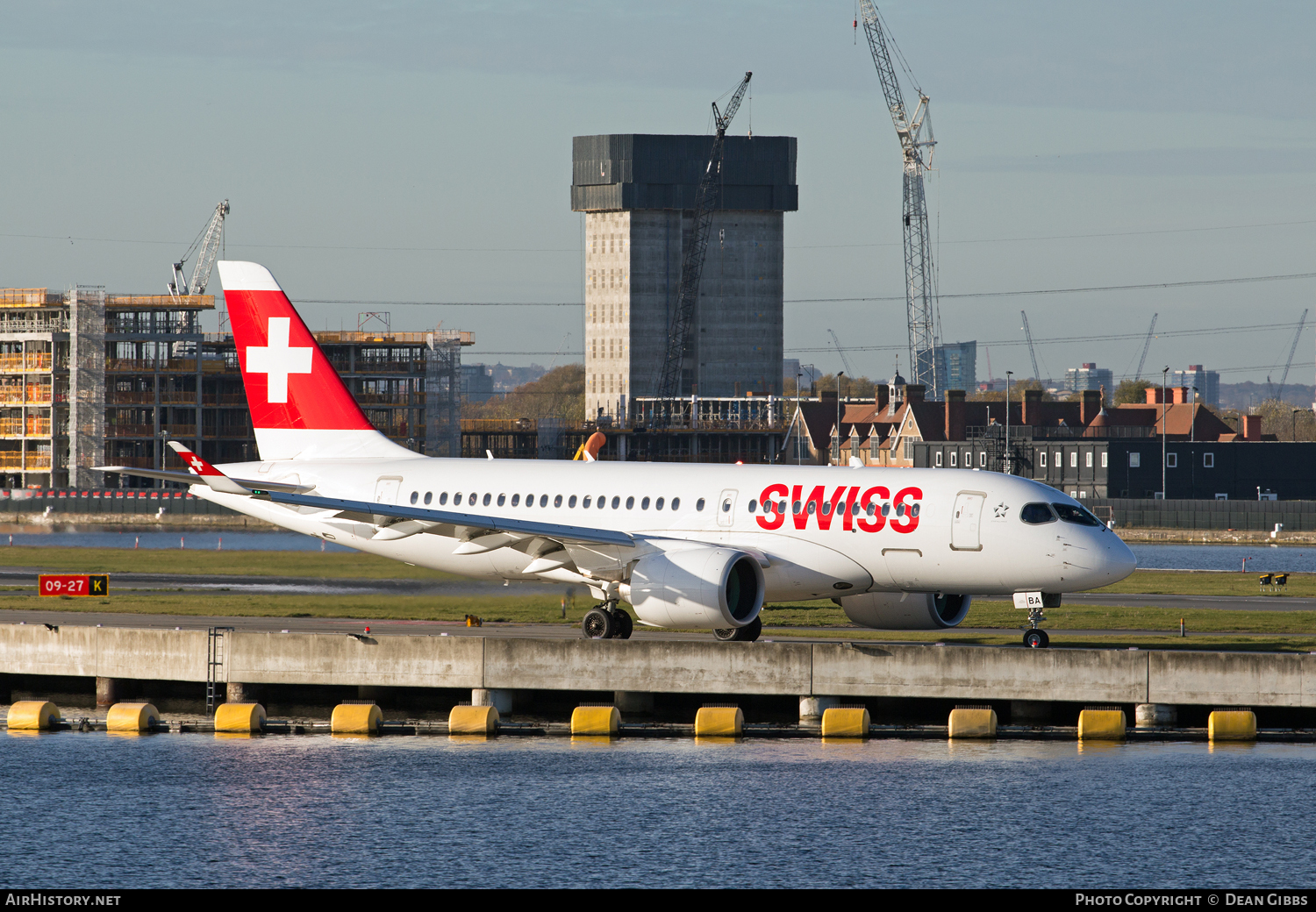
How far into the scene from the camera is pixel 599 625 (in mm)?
43594

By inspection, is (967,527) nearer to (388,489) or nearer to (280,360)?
(388,489)

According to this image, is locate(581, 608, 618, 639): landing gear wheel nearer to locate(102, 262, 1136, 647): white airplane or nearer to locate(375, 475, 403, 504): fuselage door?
locate(102, 262, 1136, 647): white airplane

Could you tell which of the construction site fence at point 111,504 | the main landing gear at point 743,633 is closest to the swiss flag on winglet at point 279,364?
the main landing gear at point 743,633

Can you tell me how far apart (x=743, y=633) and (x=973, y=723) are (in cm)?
689

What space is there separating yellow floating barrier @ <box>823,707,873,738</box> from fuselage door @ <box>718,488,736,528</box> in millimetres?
6251

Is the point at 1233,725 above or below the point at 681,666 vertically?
below

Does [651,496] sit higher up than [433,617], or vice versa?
[651,496]

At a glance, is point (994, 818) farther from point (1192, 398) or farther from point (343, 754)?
point (1192, 398)

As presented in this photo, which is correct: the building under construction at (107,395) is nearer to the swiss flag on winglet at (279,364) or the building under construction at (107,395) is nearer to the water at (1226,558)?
the water at (1226,558)

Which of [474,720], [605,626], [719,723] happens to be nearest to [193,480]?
[474,720]
